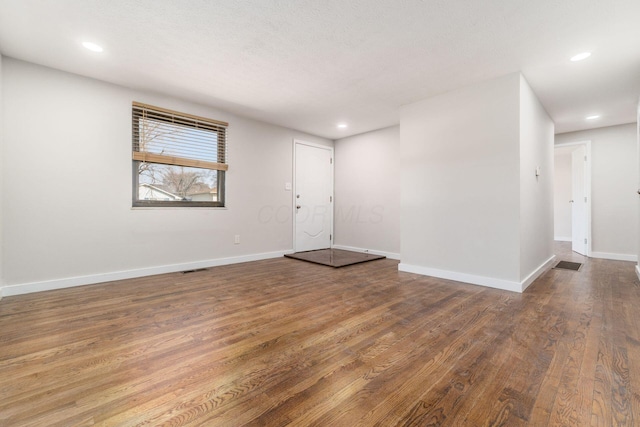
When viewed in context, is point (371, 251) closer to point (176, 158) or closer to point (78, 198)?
point (176, 158)

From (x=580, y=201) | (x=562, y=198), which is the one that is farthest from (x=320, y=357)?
(x=562, y=198)

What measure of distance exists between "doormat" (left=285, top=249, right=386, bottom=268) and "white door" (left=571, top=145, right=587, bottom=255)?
12.8 feet

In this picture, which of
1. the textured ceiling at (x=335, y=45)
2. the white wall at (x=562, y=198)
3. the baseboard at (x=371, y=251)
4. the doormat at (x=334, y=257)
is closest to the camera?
the textured ceiling at (x=335, y=45)

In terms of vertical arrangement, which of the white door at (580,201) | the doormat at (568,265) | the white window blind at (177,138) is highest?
the white window blind at (177,138)

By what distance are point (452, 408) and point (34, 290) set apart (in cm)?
397

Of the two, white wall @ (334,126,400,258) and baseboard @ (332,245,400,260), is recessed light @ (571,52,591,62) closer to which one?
white wall @ (334,126,400,258)

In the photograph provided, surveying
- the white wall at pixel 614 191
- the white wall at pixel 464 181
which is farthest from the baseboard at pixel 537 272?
the white wall at pixel 614 191

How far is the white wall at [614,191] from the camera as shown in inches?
183

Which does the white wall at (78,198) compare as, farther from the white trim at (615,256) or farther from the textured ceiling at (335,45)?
the white trim at (615,256)

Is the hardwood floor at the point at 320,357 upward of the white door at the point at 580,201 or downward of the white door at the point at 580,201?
downward

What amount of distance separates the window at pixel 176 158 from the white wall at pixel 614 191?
6.50m

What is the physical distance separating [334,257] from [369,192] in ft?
4.79

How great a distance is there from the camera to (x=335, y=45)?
2506 millimetres

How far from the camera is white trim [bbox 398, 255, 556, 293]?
298cm
